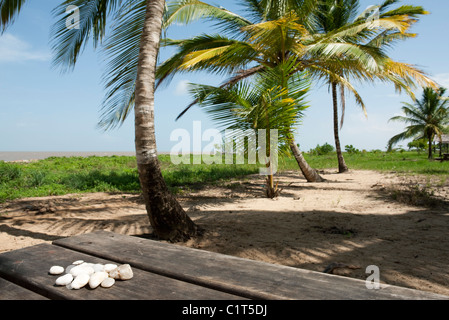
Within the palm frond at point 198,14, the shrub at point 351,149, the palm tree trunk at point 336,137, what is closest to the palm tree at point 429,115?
the shrub at point 351,149

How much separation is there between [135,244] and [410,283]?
2427 millimetres

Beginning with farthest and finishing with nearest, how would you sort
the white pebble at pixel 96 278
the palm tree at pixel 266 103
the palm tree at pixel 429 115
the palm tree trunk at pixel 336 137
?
1. the palm tree at pixel 429 115
2. the palm tree trunk at pixel 336 137
3. the palm tree at pixel 266 103
4. the white pebble at pixel 96 278

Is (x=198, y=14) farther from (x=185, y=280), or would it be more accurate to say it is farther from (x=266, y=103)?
(x=185, y=280)

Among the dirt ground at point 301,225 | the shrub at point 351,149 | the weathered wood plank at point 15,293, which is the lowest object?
the dirt ground at point 301,225

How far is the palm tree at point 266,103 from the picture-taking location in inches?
252

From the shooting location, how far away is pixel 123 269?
1473mm

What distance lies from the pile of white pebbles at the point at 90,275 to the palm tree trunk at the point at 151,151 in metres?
2.22

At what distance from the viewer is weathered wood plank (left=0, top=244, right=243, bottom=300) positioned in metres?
1.28

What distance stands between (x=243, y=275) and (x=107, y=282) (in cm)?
59

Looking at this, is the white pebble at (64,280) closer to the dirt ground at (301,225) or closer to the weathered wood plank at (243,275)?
the weathered wood plank at (243,275)

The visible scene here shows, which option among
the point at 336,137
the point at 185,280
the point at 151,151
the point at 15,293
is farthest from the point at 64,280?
the point at 336,137
